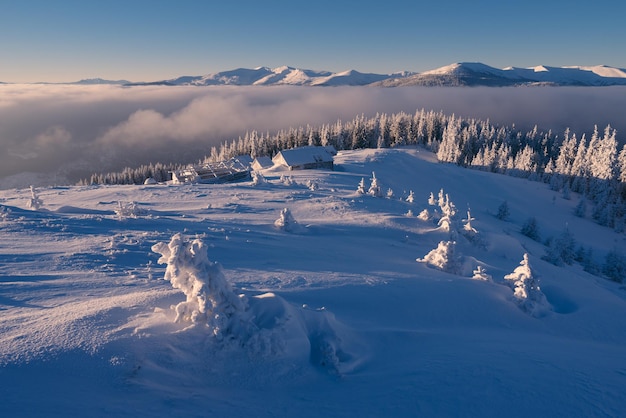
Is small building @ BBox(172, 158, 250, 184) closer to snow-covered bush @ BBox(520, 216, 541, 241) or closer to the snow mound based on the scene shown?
snow-covered bush @ BBox(520, 216, 541, 241)

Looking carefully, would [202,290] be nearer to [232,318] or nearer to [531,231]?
[232,318]

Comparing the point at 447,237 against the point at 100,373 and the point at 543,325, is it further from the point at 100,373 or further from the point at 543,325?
the point at 100,373

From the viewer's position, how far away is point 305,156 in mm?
62281

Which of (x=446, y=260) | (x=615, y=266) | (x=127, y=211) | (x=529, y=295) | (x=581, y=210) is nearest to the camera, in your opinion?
(x=529, y=295)

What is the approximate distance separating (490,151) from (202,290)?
10283 cm

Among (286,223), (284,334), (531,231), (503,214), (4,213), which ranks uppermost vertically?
(284,334)

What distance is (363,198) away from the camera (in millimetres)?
30359

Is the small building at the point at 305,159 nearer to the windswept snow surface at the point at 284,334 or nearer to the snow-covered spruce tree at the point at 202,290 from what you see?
the windswept snow surface at the point at 284,334

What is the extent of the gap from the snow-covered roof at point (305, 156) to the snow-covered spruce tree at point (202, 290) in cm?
5312

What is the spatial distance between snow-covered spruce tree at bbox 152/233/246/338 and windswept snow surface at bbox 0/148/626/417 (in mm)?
111

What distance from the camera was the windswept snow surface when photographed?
6086mm

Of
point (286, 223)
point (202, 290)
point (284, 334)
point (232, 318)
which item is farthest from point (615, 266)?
point (202, 290)

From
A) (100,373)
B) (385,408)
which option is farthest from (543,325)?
(100,373)

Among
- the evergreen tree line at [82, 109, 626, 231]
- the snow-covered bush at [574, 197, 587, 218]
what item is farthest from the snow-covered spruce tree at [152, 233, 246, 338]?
the evergreen tree line at [82, 109, 626, 231]
